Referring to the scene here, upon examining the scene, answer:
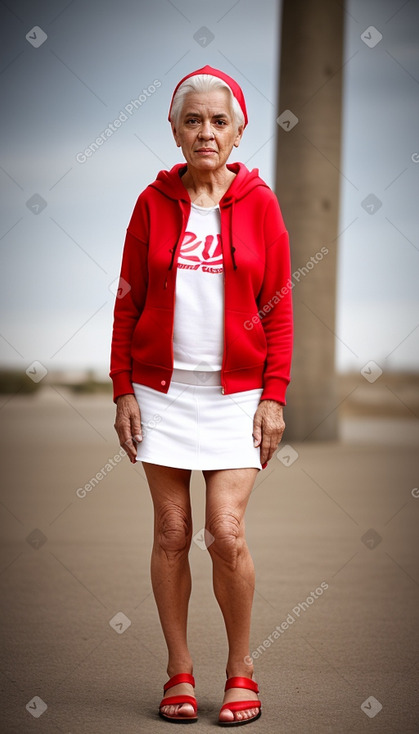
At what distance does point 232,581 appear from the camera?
3.11 metres

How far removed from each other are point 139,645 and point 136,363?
1.35 m

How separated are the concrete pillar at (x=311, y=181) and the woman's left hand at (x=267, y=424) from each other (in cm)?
975

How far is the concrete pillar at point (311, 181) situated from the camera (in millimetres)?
12938

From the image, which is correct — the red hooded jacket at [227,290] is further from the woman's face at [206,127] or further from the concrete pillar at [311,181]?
the concrete pillar at [311,181]

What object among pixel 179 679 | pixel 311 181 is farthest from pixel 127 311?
pixel 311 181

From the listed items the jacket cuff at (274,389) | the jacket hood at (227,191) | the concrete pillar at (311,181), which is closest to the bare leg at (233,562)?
the jacket cuff at (274,389)

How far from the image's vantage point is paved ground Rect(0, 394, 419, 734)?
3244 mm

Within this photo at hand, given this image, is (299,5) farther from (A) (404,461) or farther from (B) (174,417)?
(B) (174,417)

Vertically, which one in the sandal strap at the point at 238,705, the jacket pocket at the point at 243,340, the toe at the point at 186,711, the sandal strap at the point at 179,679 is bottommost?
the toe at the point at 186,711

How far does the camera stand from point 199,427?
123 inches

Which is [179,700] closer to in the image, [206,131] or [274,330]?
[274,330]

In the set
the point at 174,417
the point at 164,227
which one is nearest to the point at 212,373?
the point at 174,417

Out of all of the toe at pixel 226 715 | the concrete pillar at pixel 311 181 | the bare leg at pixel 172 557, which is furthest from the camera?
the concrete pillar at pixel 311 181

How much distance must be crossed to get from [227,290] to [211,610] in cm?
199
